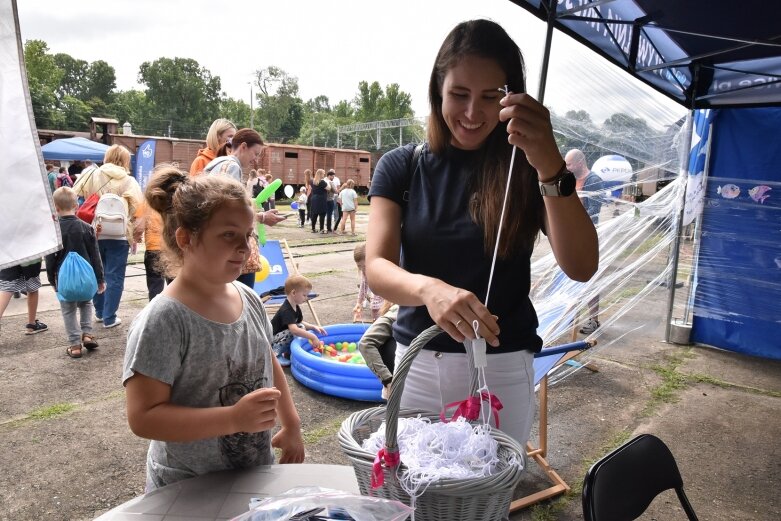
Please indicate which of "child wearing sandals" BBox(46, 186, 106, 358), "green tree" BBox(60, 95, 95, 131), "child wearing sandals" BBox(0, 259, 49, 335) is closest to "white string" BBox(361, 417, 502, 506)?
"child wearing sandals" BBox(46, 186, 106, 358)

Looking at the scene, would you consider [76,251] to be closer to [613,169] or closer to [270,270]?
[270,270]

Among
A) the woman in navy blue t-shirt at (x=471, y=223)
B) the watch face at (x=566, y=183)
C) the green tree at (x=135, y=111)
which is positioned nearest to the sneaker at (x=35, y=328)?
the woman in navy blue t-shirt at (x=471, y=223)

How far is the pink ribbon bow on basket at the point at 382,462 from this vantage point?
0.89 meters

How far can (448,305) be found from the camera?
3.00 feet

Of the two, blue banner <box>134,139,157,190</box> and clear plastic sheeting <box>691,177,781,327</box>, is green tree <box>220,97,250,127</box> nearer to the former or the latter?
blue banner <box>134,139,157,190</box>

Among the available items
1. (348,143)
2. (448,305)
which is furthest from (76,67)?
(448,305)

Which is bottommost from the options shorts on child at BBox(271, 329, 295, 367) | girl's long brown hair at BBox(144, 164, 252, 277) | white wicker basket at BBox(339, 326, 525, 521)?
shorts on child at BBox(271, 329, 295, 367)

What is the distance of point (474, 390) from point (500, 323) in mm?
191

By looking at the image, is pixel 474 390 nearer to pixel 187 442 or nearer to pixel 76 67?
pixel 187 442

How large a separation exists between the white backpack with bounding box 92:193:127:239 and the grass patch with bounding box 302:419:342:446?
115 inches

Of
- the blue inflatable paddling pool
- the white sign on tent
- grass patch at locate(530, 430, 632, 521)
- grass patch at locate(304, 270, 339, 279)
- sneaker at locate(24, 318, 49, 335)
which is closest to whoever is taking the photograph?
grass patch at locate(530, 430, 632, 521)

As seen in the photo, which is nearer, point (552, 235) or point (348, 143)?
point (552, 235)

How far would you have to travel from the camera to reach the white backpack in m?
4.76

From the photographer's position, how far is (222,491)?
1198 millimetres
